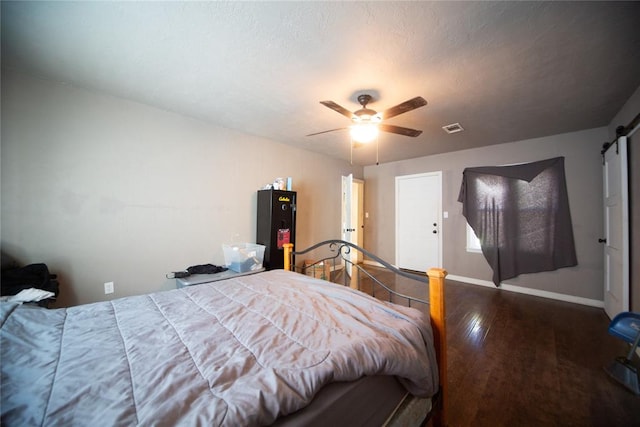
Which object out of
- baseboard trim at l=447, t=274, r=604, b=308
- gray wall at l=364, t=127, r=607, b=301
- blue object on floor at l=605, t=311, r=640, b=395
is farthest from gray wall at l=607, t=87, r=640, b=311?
baseboard trim at l=447, t=274, r=604, b=308

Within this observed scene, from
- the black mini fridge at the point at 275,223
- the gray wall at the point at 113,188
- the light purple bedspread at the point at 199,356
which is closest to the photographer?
the light purple bedspread at the point at 199,356

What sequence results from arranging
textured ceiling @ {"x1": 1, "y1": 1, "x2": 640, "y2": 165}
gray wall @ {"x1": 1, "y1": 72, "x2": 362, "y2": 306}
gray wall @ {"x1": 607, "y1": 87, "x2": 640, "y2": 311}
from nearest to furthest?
textured ceiling @ {"x1": 1, "y1": 1, "x2": 640, "y2": 165}, gray wall @ {"x1": 1, "y1": 72, "x2": 362, "y2": 306}, gray wall @ {"x1": 607, "y1": 87, "x2": 640, "y2": 311}

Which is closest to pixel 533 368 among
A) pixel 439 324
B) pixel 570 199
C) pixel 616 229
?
pixel 439 324

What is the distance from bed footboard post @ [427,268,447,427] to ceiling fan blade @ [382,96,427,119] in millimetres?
1305

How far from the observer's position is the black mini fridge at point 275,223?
330 centimetres

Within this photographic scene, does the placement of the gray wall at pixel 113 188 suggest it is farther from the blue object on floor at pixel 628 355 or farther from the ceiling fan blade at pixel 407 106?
Result: the blue object on floor at pixel 628 355

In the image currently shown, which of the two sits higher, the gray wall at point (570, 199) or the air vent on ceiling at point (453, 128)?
the air vent on ceiling at point (453, 128)

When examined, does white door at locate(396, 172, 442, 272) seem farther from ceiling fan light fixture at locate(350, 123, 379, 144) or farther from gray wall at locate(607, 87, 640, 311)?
ceiling fan light fixture at locate(350, 123, 379, 144)

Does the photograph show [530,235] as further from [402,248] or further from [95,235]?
[95,235]

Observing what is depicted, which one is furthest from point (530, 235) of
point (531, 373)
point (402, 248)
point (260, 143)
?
point (260, 143)

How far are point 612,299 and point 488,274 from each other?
1.36 metres

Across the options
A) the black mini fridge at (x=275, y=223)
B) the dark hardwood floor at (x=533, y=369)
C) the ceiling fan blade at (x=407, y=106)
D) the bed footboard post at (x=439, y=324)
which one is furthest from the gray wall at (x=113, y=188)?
the dark hardwood floor at (x=533, y=369)

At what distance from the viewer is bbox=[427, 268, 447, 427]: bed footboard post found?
1328 mm

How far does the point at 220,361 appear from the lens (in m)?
0.87
